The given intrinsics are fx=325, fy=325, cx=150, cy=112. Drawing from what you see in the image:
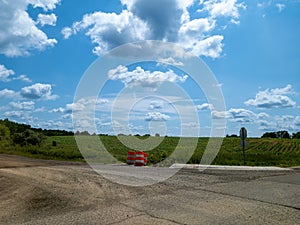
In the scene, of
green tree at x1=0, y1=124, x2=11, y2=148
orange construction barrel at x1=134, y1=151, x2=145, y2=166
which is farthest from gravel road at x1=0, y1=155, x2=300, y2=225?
green tree at x1=0, y1=124, x2=11, y2=148

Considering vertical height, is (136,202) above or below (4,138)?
below

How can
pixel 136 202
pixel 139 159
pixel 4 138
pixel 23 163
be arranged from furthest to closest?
pixel 4 138 → pixel 139 159 → pixel 23 163 → pixel 136 202

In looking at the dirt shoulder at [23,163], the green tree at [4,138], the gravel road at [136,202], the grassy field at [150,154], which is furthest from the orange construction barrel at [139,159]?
the green tree at [4,138]

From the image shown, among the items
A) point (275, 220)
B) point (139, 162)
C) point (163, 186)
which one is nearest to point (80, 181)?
point (163, 186)

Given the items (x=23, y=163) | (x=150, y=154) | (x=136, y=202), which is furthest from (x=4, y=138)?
(x=136, y=202)

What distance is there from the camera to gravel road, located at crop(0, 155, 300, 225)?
6.25m

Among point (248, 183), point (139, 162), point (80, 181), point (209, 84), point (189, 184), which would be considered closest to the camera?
point (80, 181)

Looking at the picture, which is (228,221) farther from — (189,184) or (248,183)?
(248,183)

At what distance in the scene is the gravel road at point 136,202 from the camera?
6250 mm

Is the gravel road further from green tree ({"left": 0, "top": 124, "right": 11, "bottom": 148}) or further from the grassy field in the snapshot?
green tree ({"left": 0, "top": 124, "right": 11, "bottom": 148})

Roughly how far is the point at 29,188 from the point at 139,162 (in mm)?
11448

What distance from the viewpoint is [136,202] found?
7566mm

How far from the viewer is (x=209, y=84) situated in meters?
13.8

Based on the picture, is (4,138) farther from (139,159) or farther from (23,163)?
(139,159)
